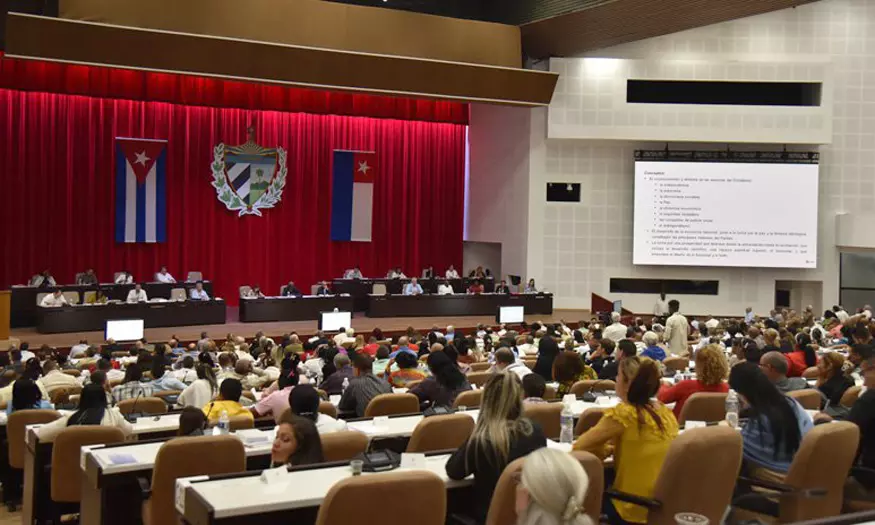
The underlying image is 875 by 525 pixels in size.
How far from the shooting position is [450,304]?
19734mm

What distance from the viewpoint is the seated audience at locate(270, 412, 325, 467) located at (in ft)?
13.7

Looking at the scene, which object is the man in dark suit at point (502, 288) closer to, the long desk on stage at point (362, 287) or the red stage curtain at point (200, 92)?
the long desk on stage at point (362, 287)

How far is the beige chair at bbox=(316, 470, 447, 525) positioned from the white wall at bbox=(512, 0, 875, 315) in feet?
59.3

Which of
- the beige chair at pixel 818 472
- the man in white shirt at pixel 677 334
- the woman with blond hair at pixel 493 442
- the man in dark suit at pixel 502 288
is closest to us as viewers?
the woman with blond hair at pixel 493 442

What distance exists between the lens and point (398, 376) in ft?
27.1

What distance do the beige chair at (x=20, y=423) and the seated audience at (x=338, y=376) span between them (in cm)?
247

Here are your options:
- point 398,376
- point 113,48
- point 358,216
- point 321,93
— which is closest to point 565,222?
point 358,216

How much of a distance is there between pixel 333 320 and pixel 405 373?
7934 millimetres

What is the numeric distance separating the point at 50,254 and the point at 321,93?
6.68 meters

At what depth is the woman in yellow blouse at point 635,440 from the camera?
13.5 ft

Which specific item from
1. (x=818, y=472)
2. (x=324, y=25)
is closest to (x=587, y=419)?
(x=818, y=472)

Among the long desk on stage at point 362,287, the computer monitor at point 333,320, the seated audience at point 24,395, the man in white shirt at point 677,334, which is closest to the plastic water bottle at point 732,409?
the seated audience at point 24,395

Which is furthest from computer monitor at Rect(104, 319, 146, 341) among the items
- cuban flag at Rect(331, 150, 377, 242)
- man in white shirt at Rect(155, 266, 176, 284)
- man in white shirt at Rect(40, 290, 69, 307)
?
cuban flag at Rect(331, 150, 377, 242)

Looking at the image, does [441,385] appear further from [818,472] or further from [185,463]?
[818,472]
